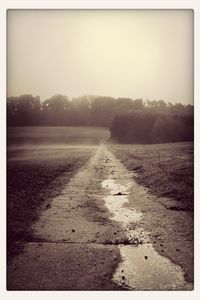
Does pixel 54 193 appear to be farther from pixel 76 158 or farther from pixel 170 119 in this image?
pixel 170 119

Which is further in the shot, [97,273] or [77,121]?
[77,121]

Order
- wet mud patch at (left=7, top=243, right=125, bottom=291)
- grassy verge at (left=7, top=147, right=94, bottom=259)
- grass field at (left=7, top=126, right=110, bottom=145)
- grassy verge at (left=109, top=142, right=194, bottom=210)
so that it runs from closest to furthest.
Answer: wet mud patch at (left=7, top=243, right=125, bottom=291) < grassy verge at (left=7, top=147, right=94, bottom=259) < grassy verge at (left=109, top=142, right=194, bottom=210) < grass field at (left=7, top=126, right=110, bottom=145)

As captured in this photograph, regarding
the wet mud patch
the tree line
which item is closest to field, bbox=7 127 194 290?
the wet mud patch

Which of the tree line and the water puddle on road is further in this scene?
the tree line

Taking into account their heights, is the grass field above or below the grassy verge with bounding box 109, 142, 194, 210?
above

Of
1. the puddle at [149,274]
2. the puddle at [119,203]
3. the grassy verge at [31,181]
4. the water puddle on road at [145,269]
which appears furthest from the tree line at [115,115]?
the puddle at [149,274]

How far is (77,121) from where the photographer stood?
4.93 m

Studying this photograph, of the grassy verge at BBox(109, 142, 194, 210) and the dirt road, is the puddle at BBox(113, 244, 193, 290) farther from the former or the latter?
the grassy verge at BBox(109, 142, 194, 210)

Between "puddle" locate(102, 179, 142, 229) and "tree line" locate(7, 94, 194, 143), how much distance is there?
581 millimetres

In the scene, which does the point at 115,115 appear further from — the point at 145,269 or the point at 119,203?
the point at 145,269

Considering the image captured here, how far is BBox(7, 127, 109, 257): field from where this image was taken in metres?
4.57
